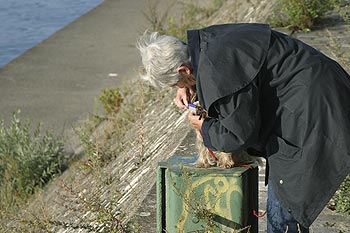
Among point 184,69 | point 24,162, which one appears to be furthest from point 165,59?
point 24,162

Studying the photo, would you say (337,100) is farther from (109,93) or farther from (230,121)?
(109,93)

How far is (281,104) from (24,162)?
20.8 feet

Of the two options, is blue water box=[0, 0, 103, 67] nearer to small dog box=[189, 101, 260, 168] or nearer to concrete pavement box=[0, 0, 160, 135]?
concrete pavement box=[0, 0, 160, 135]

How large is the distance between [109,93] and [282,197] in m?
8.03

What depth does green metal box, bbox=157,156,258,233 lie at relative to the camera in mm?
4461

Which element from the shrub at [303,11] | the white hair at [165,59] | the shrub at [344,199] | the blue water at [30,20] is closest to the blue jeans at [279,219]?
the white hair at [165,59]

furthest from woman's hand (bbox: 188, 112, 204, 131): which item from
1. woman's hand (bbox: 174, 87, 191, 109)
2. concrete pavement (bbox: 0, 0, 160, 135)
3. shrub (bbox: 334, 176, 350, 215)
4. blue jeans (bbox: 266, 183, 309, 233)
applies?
concrete pavement (bbox: 0, 0, 160, 135)

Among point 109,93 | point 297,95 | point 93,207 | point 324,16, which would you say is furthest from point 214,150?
point 109,93

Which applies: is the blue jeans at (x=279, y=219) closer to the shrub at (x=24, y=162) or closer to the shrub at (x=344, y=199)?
the shrub at (x=344, y=199)

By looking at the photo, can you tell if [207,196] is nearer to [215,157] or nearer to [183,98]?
[215,157]

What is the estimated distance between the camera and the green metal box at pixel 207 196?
4461 mm

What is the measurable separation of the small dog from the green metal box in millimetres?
49

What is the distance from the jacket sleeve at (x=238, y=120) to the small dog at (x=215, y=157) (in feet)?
0.80

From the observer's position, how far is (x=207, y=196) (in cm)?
451
